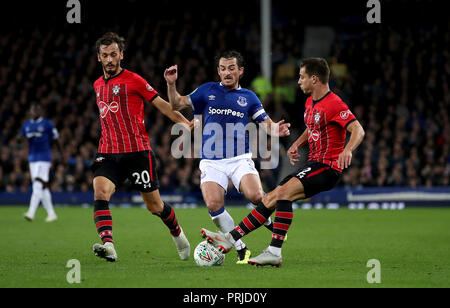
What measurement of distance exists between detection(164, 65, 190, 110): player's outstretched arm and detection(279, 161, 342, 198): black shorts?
156 cm

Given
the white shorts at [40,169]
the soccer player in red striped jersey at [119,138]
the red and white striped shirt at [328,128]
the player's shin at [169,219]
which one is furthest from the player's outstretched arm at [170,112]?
the white shorts at [40,169]

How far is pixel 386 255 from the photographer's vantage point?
30.3 feet

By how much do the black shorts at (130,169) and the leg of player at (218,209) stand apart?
0.61m

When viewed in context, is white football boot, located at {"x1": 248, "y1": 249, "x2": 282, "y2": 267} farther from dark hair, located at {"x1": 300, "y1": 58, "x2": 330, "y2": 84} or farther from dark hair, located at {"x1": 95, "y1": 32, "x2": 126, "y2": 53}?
dark hair, located at {"x1": 95, "y1": 32, "x2": 126, "y2": 53}

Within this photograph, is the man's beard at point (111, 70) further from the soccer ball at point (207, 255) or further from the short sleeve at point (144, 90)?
the soccer ball at point (207, 255)

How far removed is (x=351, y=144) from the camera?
766 centimetres

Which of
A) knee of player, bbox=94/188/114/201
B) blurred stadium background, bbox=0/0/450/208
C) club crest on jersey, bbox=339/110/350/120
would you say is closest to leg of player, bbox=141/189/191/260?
knee of player, bbox=94/188/114/201

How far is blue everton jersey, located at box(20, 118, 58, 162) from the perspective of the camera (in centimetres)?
1530

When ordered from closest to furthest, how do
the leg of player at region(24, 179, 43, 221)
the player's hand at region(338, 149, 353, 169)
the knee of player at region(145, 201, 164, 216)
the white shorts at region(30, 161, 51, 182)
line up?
1. the player's hand at region(338, 149, 353, 169)
2. the knee of player at region(145, 201, 164, 216)
3. the leg of player at region(24, 179, 43, 221)
4. the white shorts at region(30, 161, 51, 182)

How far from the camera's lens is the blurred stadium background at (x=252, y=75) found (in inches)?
815

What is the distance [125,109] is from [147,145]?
1.64 feet
